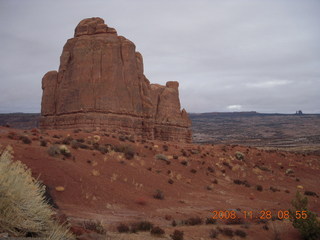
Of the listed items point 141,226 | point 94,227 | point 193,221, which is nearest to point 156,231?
point 141,226

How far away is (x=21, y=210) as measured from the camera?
5129 millimetres

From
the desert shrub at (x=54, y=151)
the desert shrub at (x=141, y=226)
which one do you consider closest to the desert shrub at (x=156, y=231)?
the desert shrub at (x=141, y=226)

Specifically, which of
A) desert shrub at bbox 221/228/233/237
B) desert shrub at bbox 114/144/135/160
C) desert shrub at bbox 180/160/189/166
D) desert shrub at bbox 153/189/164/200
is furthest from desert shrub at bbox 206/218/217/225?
desert shrub at bbox 180/160/189/166

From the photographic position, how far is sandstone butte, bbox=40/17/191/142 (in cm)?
3081

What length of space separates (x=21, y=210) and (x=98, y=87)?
26.9 m

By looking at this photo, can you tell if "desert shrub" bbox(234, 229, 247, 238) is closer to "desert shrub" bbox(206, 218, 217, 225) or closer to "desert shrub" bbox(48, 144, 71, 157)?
"desert shrub" bbox(206, 218, 217, 225)

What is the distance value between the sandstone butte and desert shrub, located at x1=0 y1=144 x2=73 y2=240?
2469 centimetres

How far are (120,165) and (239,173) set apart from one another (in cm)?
1149

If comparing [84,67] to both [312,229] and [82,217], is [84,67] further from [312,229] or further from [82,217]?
[312,229]

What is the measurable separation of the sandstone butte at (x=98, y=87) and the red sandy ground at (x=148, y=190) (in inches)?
288

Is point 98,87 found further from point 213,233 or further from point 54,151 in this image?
point 213,233

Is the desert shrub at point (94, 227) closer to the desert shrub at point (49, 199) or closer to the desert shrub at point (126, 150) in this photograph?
the desert shrub at point (49, 199)

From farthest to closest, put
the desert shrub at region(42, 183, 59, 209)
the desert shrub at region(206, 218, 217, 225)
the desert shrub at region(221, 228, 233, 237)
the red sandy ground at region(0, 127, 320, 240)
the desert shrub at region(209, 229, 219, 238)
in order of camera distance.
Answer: the desert shrub at region(206, 218, 217, 225) → the red sandy ground at region(0, 127, 320, 240) → the desert shrub at region(42, 183, 59, 209) → the desert shrub at region(221, 228, 233, 237) → the desert shrub at region(209, 229, 219, 238)

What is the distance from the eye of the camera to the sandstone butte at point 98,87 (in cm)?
3081
